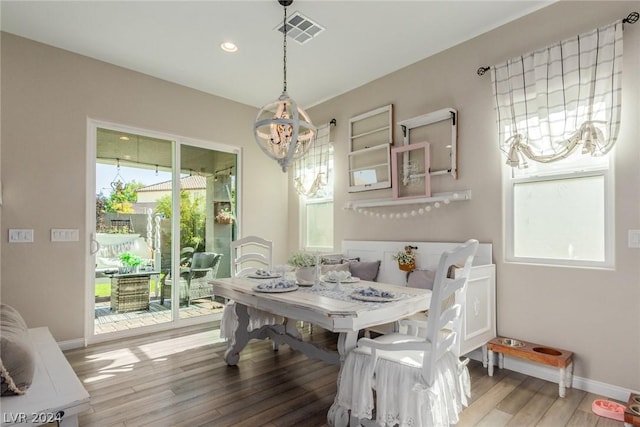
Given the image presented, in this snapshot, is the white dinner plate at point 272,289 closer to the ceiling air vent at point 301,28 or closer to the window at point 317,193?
the ceiling air vent at point 301,28

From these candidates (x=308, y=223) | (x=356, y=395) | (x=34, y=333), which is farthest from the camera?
(x=308, y=223)

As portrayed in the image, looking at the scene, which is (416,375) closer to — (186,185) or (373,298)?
(373,298)

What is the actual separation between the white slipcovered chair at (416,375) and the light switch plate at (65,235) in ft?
10.1

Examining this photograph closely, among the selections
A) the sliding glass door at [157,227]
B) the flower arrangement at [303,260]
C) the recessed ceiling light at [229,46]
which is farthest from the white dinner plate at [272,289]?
the recessed ceiling light at [229,46]

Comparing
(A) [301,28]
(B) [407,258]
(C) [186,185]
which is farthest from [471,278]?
(C) [186,185]

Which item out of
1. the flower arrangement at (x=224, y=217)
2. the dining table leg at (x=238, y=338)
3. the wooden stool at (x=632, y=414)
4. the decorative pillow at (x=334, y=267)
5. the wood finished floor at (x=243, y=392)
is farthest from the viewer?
the flower arrangement at (x=224, y=217)

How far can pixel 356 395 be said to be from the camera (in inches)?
73.2

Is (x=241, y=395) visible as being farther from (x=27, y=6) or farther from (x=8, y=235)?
(x=27, y=6)

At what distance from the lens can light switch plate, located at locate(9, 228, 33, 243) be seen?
309cm

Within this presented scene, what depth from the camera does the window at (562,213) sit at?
8.21ft

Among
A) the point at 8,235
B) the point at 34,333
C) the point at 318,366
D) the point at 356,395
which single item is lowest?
the point at 318,366

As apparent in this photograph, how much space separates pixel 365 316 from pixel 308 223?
3394mm

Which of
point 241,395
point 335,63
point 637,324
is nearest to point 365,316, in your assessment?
point 241,395

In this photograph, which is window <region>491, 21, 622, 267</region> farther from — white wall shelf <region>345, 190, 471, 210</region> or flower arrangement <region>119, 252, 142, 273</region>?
flower arrangement <region>119, 252, 142, 273</region>
